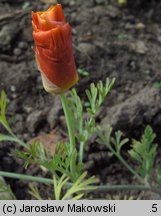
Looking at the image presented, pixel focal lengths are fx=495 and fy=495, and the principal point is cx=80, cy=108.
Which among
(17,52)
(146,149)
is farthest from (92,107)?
(17,52)

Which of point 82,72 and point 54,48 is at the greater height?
point 54,48

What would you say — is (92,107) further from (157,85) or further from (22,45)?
(22,45)

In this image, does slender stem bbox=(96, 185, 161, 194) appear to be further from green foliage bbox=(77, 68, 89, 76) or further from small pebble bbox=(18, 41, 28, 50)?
small pebble bbox=(18, 41, 28, 50)

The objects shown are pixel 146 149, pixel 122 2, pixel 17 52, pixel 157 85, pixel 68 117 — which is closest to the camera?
pixel 68 117

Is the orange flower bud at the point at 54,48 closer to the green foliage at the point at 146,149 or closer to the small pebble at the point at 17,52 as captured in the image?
the green foliage at the point at 146,149

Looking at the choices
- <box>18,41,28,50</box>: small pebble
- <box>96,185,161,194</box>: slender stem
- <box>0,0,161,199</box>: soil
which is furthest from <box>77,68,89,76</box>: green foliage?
<box>96,185,161,194</box>: slender stem

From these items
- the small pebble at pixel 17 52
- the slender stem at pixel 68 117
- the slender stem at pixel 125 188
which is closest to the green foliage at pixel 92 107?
the slender stem at pixel 68 117

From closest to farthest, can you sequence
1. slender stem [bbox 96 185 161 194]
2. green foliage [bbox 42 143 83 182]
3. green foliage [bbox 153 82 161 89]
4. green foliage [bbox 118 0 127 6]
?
1. green foliage [bbox 42 143 83 182]
2. slender stem [bbox 96 185 161 194]
3. green foliage [bbox 153 82 161 89]
4. green foliage [bbox 118 0 127 6]

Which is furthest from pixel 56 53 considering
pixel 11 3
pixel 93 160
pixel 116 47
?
pixel 11 3
